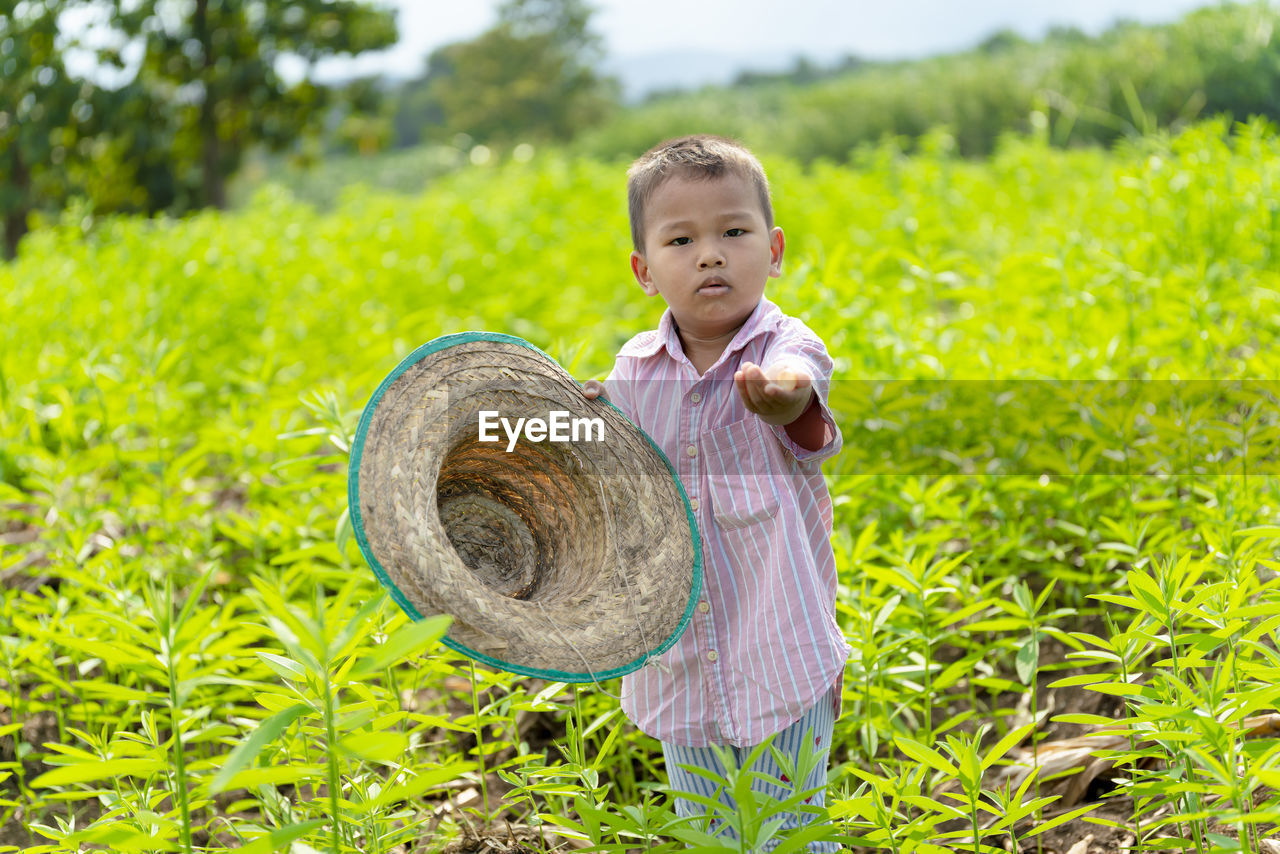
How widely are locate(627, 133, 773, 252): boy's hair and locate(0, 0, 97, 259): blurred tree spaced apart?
13588 millimetres

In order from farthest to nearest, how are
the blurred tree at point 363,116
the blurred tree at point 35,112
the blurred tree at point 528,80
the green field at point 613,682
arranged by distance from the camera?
1. the blurred tree at point 528,80
2. the blurred tree at point 363,116
3. the blurred tree at point 35,112
4. the green field at point 613,682

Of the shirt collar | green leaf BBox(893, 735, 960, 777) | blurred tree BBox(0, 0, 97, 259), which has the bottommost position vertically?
green leaf BBox(893, 735, 960, 777)

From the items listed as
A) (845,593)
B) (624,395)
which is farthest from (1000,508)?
(624,395)

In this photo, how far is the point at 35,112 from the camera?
45.1 ft

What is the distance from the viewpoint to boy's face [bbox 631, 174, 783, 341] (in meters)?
1.77

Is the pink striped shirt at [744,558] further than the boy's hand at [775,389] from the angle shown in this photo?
Yes

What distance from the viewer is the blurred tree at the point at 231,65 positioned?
1484 centimetres

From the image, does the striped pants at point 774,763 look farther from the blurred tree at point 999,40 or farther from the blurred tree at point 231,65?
the blurred tree at point 999,40

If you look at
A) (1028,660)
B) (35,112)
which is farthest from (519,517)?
(35,112)

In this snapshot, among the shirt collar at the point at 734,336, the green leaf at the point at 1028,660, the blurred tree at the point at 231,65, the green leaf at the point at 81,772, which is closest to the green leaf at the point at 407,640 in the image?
the green leaf at the point at 81,772

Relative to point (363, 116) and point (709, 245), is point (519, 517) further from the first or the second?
point (363, 116)

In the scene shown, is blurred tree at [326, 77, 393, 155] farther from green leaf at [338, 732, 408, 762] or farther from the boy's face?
green leaf at [338, 732, 408, 762]

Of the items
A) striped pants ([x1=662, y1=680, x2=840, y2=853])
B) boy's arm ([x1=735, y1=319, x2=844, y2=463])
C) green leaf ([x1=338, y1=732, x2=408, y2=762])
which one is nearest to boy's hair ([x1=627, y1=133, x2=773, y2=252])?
boy's arm ([x1=735, y1=319, x2=844, y2=463])

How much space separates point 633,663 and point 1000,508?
66.5 inches
